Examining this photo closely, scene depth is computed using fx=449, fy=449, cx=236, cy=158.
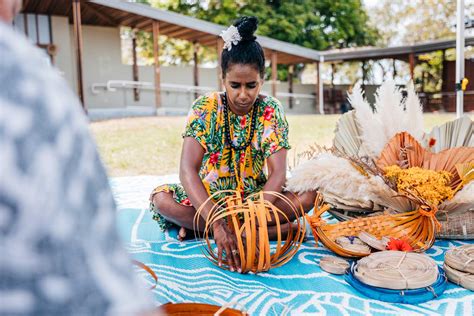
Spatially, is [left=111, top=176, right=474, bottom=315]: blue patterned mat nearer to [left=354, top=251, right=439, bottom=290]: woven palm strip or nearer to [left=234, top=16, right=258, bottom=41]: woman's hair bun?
[left=354, top=251, right=439, bottom=290]: woven palm strip

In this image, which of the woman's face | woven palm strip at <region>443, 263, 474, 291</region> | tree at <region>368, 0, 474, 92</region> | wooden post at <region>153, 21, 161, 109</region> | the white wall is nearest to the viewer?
woven palm strip at <region>443, 263, 474, 291</region>

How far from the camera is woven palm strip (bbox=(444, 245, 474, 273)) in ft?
5.57

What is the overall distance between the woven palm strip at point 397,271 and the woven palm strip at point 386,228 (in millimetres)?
251

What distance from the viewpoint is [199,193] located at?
84.7 inches

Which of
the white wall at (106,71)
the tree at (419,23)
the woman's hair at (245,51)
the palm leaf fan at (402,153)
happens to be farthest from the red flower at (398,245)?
the tree at (419,23)

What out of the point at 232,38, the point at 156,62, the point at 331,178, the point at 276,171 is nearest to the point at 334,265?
the point at 331,178

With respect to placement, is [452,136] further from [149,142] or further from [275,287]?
[149,142]

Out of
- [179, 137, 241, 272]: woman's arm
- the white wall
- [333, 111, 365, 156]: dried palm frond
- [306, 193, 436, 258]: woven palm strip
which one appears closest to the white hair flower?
[179, 137, 241, 272]: woman's arm

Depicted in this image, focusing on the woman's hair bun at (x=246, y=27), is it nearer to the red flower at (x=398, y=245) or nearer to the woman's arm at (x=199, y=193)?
the woman's arm at (x=199, y=193)

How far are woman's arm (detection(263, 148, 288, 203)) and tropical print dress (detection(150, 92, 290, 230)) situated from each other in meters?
0.03

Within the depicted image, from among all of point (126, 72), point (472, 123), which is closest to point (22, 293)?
point (472, 123)

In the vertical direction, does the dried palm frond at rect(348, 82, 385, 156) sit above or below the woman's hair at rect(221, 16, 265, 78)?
below

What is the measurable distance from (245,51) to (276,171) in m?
0.63

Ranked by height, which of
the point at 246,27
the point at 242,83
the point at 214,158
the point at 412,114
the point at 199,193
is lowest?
the point at 199,193
